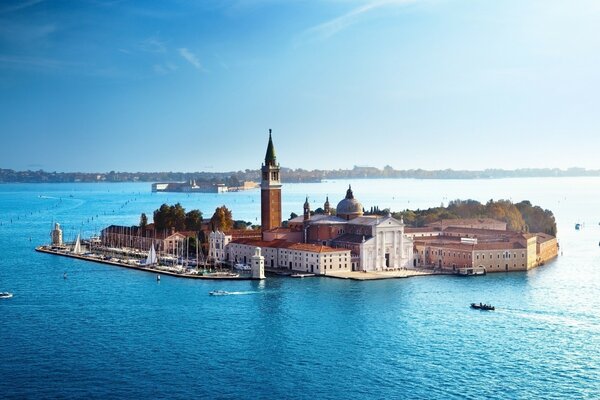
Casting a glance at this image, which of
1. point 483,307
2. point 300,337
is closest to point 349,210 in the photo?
point 483,307

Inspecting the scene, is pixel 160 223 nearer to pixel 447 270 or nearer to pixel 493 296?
pixel 447 270

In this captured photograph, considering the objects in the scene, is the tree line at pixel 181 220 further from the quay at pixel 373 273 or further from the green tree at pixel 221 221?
the quay at pixel 373 273

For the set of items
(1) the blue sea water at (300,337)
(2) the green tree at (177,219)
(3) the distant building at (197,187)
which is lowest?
(1) the blue sea water at (300,337)

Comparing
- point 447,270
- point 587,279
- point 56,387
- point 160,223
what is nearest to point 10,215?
point 160,223

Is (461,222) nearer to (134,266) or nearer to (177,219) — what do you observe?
(177,219)

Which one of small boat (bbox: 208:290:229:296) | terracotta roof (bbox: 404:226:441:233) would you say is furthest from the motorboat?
terracotta roof (bbox: 404:226:441:233)

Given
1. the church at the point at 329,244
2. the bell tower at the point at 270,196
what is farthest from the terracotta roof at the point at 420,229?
the bell tower at the point at 270,196
